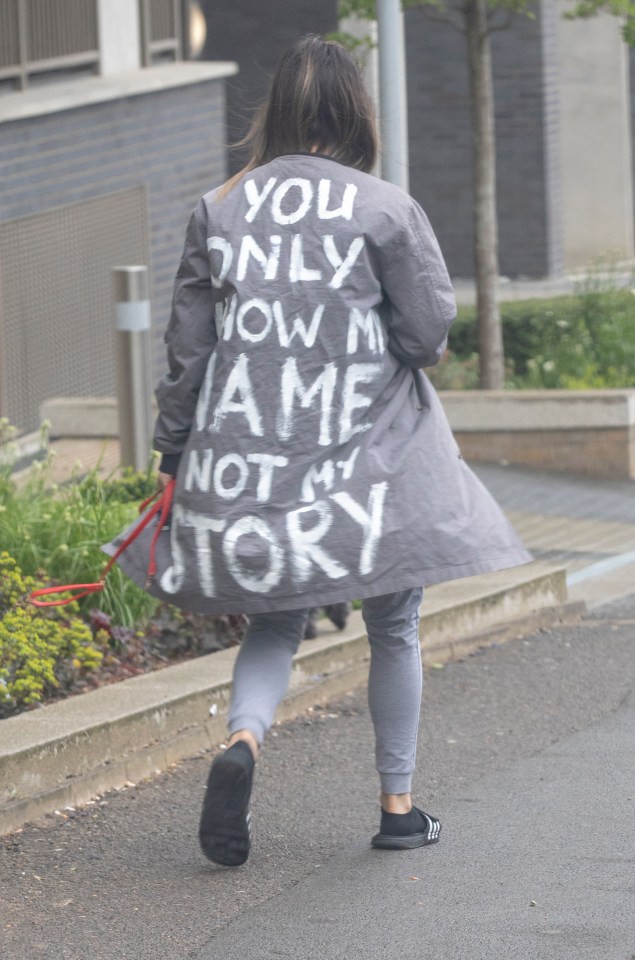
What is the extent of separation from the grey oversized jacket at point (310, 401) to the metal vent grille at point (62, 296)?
24.4 ft

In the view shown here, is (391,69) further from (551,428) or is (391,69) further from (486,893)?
(486,893)

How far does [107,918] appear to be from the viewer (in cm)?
385

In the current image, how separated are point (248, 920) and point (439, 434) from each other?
1.17m

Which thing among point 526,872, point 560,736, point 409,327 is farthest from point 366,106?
point 560,736

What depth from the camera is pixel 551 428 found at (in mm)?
10961

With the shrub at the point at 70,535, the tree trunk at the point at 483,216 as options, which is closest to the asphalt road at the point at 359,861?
the shrub at the point at 70,535

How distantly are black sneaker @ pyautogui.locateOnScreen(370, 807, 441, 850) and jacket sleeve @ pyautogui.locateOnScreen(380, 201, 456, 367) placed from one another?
1114 mm

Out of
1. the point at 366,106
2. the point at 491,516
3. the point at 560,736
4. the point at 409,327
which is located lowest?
the point at 560,736

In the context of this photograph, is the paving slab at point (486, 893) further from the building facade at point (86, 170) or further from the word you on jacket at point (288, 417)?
the building facade at point (86, 170)

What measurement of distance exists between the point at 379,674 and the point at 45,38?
8892 millimetres

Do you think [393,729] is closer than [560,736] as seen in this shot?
Yes

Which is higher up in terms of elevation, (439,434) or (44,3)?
(44,3)

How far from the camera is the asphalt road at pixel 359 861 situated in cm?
367

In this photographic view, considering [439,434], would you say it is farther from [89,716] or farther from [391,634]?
[89,716]
